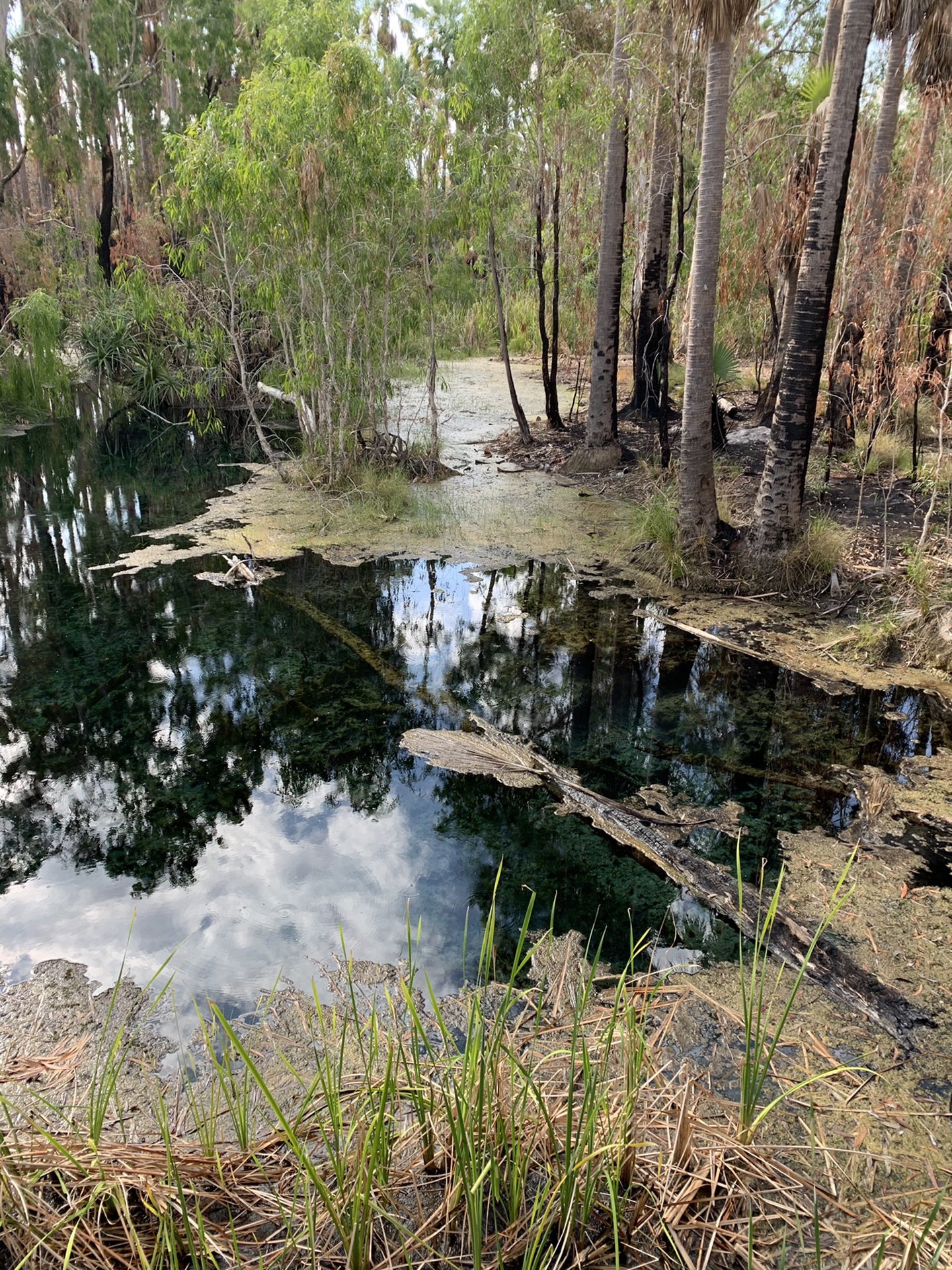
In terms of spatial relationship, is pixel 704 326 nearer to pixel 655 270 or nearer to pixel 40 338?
pixel 655 270

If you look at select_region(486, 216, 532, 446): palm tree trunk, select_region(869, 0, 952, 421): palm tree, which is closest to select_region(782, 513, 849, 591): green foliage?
select_region(869, 0, 952, 421): palm tree

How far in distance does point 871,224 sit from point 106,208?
51.2 ft

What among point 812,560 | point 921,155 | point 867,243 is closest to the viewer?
point 812,560

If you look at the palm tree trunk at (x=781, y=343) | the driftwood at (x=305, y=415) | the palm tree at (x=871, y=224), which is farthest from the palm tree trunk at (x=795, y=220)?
the driftwood at (x=305, y=415)

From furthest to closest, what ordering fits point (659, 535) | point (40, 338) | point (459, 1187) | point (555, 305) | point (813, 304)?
point (40, 338), point (555, 305), point (659, 535), point (813, 304), point (459, 1187)

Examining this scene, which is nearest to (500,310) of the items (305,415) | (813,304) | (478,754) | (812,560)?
(305,415)

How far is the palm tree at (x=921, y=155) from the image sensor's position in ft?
27.0

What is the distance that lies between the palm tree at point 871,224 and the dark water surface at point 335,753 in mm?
4201

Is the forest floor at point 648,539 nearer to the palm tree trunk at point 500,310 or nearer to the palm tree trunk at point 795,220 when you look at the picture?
the palm tree trunk at point 500,310

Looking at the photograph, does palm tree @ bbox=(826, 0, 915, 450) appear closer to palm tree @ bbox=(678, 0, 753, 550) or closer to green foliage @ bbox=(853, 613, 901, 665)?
palm tree @ bbox=(678, 0, 753, 550)

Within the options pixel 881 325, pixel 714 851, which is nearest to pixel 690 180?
pixel 881 325

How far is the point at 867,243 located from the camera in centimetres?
914

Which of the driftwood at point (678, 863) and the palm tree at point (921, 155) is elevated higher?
the palm tree at point (921, 155)

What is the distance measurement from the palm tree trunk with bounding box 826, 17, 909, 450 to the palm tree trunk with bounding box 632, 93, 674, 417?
6.66 feet
